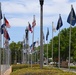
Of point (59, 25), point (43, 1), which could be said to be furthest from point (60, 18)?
point (43, 1)

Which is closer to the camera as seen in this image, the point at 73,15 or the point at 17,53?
the point at 73,15

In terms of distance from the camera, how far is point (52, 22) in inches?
2130

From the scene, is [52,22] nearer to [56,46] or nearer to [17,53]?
[56,46]

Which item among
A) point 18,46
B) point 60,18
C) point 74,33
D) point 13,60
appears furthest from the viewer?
point 18,46

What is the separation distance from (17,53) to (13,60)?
3504 millimetres

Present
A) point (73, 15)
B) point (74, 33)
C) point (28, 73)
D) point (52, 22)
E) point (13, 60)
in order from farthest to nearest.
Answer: point (13, 60) → point (74, 33) → point (52, 22) → point (73, 15) → point (28, 73)

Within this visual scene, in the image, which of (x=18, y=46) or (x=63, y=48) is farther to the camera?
(x=18, y=46)

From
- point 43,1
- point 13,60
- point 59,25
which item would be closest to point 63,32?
point 13,60

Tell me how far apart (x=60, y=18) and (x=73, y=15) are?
777cm

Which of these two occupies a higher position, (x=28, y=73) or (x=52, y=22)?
(x=52, y=22)

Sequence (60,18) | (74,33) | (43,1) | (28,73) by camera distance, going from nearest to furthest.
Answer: (28,73) → (43,1) → (60,18) → (74,33)

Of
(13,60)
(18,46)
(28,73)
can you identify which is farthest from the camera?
(18,46)

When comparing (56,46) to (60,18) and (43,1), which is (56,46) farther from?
(43,1)

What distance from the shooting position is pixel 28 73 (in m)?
20.2
